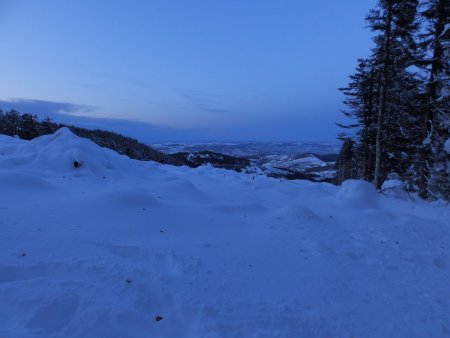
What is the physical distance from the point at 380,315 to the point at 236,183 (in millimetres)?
9969

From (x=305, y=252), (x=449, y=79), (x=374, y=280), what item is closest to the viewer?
(x=374, y=280)

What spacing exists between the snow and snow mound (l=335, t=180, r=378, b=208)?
3.50ft

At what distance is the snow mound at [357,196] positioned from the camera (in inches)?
422

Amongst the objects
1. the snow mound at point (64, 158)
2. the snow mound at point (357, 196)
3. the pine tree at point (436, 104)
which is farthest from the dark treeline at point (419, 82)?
the snow mound at point (64, 158)

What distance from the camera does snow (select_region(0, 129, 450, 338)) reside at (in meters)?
3.55

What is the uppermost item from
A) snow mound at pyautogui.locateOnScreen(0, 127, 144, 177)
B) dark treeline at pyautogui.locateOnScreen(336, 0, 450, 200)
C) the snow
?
dark treeline at pyautogui.locateOnScreen(336, 0, 450, 200)

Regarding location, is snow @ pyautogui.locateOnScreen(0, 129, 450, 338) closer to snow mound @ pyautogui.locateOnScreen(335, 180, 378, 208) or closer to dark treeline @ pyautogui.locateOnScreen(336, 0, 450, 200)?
snow mound @ pyautogui.locateOnScreen(335, 180, 378, 208)

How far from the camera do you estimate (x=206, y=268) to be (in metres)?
4.96

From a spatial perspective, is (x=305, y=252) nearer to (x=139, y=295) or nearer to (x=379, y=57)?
(x=139, y=295)

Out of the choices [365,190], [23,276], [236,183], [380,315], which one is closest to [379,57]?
[365,190]

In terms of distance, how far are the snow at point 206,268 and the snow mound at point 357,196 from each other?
1.07 metres

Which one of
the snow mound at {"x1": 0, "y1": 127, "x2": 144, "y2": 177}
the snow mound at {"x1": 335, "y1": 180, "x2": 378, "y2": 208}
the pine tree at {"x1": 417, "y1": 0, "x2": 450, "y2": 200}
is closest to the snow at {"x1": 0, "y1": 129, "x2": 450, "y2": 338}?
the snow mound at {"x1": 335, "y1": 180, "x2": 378, "y2": 208}

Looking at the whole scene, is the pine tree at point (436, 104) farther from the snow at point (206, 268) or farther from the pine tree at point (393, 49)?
the snow at point (206, 268)

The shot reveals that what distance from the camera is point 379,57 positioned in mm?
16094
